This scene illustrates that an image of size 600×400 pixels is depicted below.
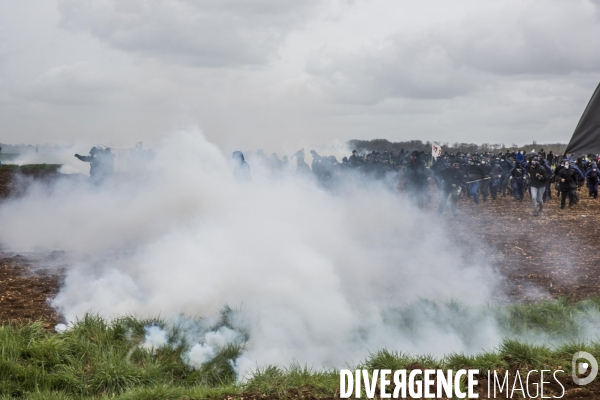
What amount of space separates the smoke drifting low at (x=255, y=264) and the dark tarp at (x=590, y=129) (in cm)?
411

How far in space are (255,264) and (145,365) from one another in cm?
310

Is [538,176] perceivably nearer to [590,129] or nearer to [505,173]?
[505,173]

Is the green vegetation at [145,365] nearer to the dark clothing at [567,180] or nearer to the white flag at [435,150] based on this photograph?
the dark clothing at [567,180]

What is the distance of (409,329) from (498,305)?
6.12 ft

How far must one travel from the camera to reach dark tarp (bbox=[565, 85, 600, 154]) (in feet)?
13.8

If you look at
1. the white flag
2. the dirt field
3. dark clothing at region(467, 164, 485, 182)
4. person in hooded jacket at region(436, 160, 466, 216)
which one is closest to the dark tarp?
the dirt field

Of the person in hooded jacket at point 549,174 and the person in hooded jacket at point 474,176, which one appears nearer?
the person in hooded jacket at point 549,174

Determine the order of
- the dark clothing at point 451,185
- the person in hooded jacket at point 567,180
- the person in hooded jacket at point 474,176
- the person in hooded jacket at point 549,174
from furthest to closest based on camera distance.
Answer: the person in hooded jacket at point 474,176 → the person in hooded jacket at point 567,180 → the person in hooded jacket at point 549,174 → the dark clothing at point 451,185

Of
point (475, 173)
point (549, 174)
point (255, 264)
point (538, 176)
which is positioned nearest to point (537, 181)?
point (538, 176)

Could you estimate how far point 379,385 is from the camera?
5645mm

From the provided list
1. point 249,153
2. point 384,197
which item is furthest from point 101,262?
point 384,197

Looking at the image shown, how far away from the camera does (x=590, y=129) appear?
4250 millimetres

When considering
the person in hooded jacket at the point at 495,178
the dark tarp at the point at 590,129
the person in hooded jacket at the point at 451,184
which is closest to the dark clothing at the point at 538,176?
the person in hooded jacket at the point at 451,184

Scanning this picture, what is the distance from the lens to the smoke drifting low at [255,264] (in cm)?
787
